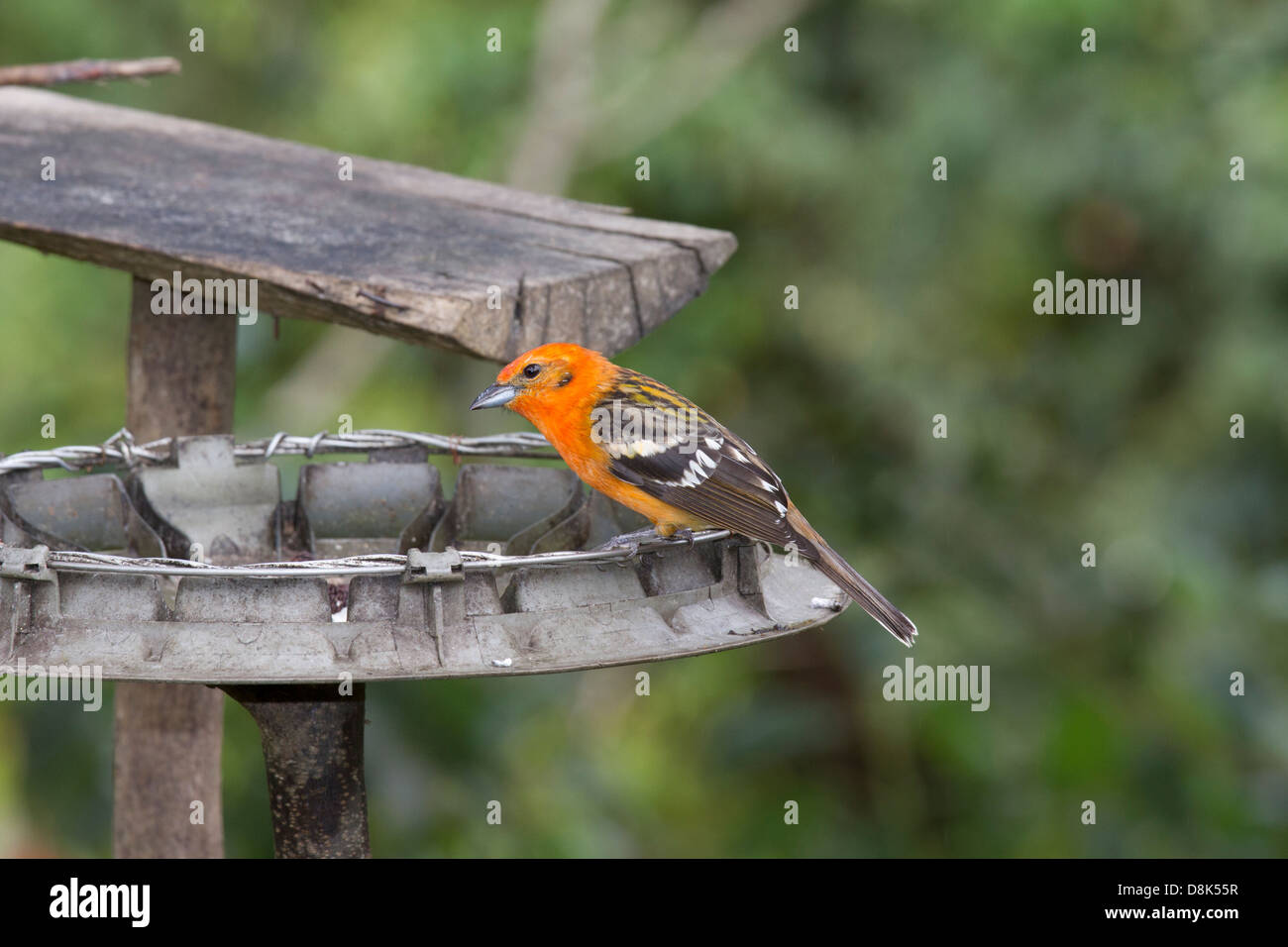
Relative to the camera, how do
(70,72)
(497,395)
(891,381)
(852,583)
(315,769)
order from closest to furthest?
(315,769) → (852,583) → (497,395) → (70,72) → (891,381)

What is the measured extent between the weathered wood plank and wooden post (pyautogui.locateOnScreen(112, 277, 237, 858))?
0.40 m

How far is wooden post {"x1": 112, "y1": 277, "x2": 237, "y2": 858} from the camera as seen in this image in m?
3.68

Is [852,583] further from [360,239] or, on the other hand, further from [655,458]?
[360,239]

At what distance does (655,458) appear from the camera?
9.87 ft

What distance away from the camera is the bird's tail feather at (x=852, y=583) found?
294 centimetres

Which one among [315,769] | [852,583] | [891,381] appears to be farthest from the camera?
[891,381]

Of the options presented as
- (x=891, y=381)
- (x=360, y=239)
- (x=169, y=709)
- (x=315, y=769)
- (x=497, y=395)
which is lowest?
(x=315, y=769)

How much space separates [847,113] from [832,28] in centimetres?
52

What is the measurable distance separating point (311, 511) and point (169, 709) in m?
0.92

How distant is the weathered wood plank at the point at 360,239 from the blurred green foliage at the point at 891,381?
207 cm

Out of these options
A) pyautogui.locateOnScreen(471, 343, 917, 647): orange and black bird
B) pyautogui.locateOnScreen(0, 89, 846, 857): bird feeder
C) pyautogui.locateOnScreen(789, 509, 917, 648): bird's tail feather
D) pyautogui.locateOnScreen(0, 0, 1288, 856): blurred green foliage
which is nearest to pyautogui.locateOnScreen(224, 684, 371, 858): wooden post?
pyautogui.locateOnScreen(0, 89, 846, 857): bird feeder

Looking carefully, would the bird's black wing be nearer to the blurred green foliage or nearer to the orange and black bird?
the orange and black bird

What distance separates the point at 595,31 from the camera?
7.97 m

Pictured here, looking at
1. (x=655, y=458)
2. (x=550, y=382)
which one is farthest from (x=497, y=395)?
(x=655, y=458)
